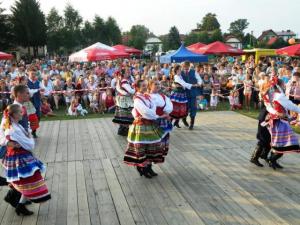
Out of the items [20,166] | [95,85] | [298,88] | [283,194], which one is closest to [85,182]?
[20,166]

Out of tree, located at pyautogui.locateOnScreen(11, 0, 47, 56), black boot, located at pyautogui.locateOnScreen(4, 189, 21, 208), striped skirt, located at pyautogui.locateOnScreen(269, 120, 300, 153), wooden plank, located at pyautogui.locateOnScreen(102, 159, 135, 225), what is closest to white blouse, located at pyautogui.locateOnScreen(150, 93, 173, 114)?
wooden plank, located at pyautogui.locateOnScreen(102, 159, 135, 225)

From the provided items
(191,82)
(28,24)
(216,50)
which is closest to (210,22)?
(28,24)

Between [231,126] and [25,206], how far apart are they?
5.66 metres

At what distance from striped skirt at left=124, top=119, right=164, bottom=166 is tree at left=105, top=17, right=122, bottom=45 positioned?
166ft

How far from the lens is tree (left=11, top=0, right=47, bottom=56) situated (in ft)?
157

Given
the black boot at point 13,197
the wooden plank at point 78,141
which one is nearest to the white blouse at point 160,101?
the wooden plank at point 78,141

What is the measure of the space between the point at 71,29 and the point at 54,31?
7.67 ft

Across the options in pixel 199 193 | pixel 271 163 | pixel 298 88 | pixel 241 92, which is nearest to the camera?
pixel 199 193

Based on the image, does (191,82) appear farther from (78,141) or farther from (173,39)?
(173,39)

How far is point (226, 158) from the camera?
645 centimetres

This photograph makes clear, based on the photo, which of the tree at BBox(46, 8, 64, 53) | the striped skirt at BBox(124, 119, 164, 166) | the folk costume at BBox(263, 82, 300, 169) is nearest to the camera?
the striped skirt at BBox(124, 119, 164, 166)

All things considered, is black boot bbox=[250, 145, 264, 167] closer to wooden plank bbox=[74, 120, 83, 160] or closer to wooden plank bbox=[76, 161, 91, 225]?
wooden plank bbox=[76, 161, 91, 225]

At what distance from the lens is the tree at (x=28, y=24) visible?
157ft

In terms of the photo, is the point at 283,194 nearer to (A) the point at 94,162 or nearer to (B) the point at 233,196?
(B) the point at 233,196
